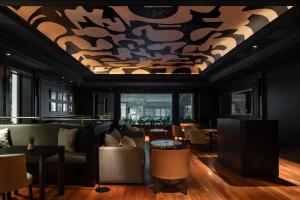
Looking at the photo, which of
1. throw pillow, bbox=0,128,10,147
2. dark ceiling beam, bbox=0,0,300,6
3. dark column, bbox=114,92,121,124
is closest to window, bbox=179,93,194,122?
dark column, bbox=114,92,121,124

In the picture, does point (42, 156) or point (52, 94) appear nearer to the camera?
point (42, 156)

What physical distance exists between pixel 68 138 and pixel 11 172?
196cm

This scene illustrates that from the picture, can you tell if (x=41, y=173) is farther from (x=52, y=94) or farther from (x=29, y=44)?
(x=52, y=94)

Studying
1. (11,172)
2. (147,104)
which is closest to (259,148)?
(11,172)

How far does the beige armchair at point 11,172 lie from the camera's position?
2.92m

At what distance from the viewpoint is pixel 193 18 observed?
17.3 feet

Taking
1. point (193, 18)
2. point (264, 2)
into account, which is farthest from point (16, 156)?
point (193, 18)

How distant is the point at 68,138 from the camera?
493 centimetres

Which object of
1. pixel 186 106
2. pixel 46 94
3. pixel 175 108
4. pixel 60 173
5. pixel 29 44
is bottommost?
pixel 60 173

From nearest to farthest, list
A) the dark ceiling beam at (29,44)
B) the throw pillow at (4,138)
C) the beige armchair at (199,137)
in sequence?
the dark ceiling beam at (29,44) → the throw pillow at (4,138) → the beige armchair at (199,137)

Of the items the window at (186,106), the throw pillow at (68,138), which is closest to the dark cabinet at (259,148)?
the throw pillow at (68,138)

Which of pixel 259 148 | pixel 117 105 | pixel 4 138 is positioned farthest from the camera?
pixel 117 105

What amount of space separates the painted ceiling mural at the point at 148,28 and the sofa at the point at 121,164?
2.74 meters

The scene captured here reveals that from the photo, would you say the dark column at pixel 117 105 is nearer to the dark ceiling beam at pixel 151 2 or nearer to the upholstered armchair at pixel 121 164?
the upholstered armchair at pixel 121 164
